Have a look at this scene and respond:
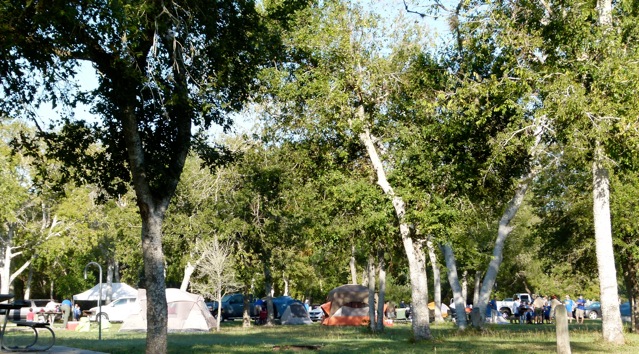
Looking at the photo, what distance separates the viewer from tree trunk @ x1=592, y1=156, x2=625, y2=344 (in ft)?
62.0

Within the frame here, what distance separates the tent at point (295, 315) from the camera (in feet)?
155

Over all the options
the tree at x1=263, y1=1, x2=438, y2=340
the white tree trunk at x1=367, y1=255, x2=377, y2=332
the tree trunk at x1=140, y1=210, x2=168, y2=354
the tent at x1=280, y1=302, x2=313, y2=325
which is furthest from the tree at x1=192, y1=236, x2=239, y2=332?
the tree trunk at x1=140, y1=210, x2=168, y2=354

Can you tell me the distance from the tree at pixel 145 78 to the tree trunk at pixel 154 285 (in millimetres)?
20

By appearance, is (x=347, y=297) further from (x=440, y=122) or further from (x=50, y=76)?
(x=50, y=76)

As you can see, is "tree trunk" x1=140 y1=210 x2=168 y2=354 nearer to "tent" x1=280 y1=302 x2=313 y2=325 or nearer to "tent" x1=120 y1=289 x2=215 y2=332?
"tent" x1=120 y1=289 x2=215 y2=332

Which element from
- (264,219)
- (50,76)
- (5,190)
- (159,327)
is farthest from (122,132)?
(5,190)

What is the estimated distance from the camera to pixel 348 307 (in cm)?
4344

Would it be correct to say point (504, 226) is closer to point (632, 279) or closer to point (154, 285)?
point (632, 279)

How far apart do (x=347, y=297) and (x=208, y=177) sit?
12.8 metres

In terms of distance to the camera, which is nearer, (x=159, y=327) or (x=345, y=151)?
(x=159, y=327)

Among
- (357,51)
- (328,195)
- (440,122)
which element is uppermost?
(357,51)

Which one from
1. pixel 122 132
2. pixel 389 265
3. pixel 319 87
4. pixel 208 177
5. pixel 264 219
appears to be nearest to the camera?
pixel 122 132

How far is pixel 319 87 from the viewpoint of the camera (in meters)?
22.8

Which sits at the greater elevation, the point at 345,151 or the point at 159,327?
the point at 345,151
